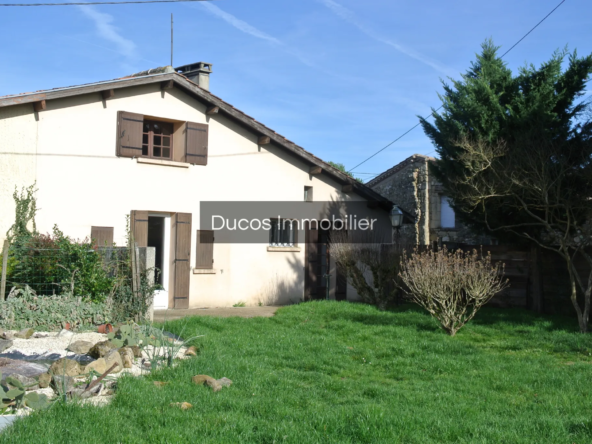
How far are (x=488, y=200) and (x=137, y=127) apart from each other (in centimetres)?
772

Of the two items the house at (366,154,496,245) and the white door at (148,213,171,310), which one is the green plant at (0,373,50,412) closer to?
the white door at (148,213,171,310)

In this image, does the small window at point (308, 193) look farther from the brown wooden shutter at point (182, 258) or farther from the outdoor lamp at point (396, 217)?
the brown wooden shutter at point (182, 258)

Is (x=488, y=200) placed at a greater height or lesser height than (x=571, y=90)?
lesser

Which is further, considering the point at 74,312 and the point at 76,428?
the point at 74,312

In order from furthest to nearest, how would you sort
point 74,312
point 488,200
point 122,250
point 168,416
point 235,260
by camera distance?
point 235,260 → point 488,200 → point 122,250 → point 74,312 → point 168,416

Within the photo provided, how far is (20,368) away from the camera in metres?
5.89

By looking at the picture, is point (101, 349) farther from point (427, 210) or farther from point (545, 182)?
point (427, 210)

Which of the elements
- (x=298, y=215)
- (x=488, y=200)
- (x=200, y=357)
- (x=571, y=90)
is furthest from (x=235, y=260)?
(x=571, y=90)

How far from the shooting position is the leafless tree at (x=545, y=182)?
10.2 m

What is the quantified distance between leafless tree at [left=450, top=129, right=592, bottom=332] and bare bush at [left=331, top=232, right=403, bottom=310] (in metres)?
2.23

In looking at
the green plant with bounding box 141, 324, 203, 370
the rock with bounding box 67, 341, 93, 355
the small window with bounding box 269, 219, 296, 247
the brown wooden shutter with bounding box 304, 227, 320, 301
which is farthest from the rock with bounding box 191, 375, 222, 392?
the brown wooden shutter with bounding box 304, 227, 320, 301

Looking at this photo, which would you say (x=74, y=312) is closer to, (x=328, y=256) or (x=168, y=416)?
(x=168, y=416)

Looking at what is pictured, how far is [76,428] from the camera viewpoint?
417 cm

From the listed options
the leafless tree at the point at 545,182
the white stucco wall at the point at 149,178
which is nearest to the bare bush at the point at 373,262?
the white stucco wall at the point at 149,178
